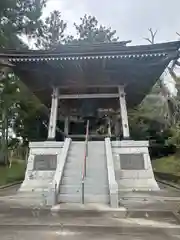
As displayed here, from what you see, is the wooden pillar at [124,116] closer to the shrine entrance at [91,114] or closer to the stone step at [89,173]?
the shrine entrance at [91,114]

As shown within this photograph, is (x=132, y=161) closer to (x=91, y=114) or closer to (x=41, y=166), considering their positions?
(x=41, y=166)

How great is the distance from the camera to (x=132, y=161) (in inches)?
496

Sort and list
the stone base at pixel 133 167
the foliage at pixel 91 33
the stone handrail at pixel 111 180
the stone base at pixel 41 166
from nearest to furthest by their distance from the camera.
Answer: the stone handrail at pixel 111 180 → the stone base at pixel 41 166 → the stone base at pixel 133 167 → the foliage at pixel 91 33

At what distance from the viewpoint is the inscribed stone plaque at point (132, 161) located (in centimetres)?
1238

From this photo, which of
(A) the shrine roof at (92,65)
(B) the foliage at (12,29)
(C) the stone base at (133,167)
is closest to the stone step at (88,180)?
(C) the stone base at (133,167)

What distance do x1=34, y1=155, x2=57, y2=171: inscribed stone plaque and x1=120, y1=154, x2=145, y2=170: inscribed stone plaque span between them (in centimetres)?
266

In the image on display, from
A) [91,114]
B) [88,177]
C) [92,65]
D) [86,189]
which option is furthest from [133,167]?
[91,114]

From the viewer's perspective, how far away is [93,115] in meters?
17.9

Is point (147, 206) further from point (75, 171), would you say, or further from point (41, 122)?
point (41, 122)

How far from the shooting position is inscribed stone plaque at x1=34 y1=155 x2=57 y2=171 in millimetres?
12484

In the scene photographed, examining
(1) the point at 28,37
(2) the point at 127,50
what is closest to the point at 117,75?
(2) the point at 127,50

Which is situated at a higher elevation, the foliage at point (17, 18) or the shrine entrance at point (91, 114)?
the foliage at point (17, 18)

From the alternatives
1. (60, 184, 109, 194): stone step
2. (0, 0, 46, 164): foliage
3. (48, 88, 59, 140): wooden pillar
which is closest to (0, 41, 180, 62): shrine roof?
(48, 88, 59, 140): wooden pillar

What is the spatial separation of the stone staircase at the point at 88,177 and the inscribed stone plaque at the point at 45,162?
2.56ft
